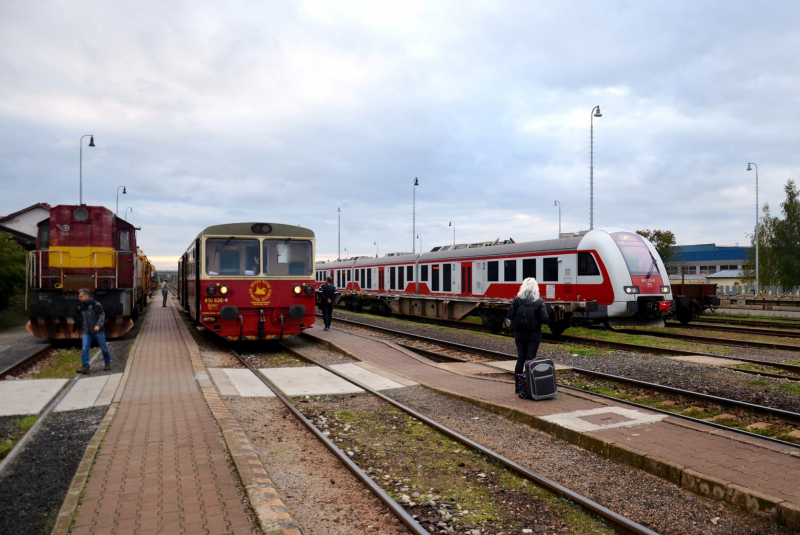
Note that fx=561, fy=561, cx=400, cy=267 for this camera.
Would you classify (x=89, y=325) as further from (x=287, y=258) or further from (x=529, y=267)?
(x=529, y=267)

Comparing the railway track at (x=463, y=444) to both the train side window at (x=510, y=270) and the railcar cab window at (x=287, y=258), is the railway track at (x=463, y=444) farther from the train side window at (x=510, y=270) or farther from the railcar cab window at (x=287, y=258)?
the train side window at (x=510, y=270)

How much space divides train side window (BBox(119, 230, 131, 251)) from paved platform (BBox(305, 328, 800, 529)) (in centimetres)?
1197

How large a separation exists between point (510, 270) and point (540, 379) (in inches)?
428

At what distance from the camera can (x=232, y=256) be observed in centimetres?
1277

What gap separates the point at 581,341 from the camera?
50.2ft

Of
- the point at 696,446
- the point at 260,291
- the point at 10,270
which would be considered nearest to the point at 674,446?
the point at 696,446

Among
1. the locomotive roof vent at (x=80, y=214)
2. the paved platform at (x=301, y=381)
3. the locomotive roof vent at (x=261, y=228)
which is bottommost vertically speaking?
the paved platform at (x=301, y=381)

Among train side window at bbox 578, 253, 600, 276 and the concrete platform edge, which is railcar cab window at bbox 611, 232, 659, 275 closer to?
train side window at bbox 578, 253, 600, 276

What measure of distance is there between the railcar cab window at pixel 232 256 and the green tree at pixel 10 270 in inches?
515

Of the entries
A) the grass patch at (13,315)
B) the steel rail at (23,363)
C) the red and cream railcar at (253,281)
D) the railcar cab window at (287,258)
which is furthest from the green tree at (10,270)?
the railcar cab window at (287,258)

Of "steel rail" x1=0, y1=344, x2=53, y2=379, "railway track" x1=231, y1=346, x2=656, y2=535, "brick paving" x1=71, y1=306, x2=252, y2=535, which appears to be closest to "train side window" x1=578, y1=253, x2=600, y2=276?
"railway track" x1=231, y1=346, x2=656, y2=535

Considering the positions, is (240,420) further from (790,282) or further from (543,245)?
(790,282)

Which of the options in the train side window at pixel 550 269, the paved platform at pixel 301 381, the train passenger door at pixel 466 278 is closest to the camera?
the paved platform at pixel 301 381

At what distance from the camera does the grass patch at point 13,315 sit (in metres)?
20.8
